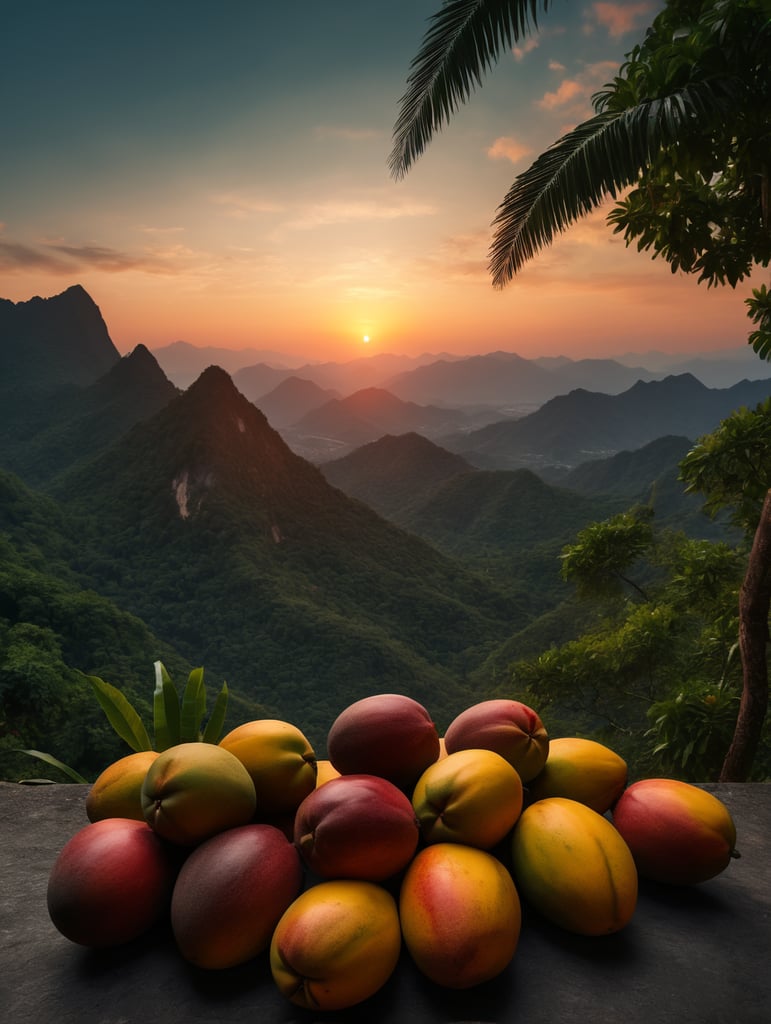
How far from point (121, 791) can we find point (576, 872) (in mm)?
823

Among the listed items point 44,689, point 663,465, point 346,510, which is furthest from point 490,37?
point 663,465

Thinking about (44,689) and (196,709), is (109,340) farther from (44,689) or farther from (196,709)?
(196,709)

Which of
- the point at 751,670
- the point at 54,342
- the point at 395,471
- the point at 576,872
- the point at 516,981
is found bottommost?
the point at 395,471

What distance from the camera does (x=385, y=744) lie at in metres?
1.23

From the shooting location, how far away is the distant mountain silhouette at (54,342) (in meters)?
84.2

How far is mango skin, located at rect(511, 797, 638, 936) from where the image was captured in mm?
1037

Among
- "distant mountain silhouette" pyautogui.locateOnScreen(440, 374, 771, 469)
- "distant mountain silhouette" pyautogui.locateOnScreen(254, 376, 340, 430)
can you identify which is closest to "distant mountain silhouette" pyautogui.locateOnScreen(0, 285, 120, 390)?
"distant mountain silhouette" pyautogui.locateOnScreen(254, 376, 340, 430)

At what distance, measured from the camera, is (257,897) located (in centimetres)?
100

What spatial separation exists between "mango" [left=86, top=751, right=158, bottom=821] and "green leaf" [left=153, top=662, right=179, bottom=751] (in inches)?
1.8

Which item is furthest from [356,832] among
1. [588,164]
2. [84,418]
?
[84,418]

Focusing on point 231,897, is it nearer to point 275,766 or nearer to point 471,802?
point 275,766

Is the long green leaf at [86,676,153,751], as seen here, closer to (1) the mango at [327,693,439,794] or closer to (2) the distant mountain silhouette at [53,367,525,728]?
(1) the mango at [327,693,439,794]

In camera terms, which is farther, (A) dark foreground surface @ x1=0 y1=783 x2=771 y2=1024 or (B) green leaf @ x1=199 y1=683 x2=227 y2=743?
(B) green leaf @ x1=199 y1=683 x2=227 y2=743

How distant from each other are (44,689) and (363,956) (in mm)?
17808
